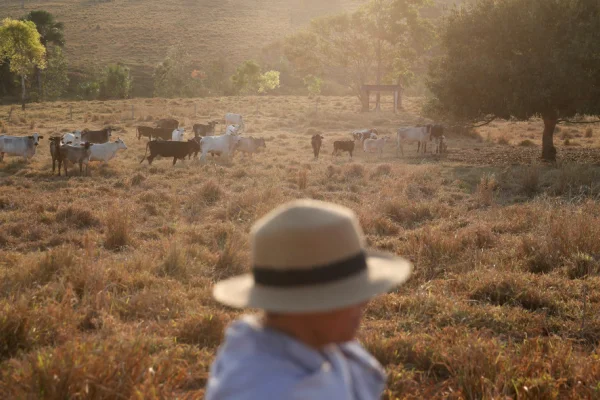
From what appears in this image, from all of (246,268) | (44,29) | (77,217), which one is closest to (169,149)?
(77,217)

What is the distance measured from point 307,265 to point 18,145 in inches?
791

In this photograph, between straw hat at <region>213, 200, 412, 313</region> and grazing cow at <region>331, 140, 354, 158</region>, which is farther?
grazing cow at <region>331, 140, 354, 158</region>

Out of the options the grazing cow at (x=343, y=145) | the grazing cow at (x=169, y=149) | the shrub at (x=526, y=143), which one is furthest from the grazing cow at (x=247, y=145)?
the shrub at (x=526, y=143)

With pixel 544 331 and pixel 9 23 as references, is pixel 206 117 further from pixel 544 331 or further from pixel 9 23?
pixel 544 331

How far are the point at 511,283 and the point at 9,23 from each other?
4790cm

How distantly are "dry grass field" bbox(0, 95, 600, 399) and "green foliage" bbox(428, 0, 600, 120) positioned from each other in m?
4.45

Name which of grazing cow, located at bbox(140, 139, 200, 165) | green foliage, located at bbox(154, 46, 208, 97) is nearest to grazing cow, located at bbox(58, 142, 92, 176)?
grazing cow, located at bbox(140, 139, 200, 165)

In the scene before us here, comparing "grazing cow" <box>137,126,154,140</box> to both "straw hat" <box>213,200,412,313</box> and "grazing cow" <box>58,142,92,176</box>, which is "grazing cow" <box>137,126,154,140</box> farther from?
"straw hat" <box>213,200,412,313</box>

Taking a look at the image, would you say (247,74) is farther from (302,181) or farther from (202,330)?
(202,330)

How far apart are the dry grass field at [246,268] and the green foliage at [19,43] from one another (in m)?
33.9

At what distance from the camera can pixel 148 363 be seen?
375cm

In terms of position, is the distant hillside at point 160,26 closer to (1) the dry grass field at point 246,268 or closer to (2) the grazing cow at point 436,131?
(2) the grazing cow at point 436,131

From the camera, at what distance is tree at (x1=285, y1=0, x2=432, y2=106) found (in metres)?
48.0

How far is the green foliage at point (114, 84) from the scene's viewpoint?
62.0 meters
